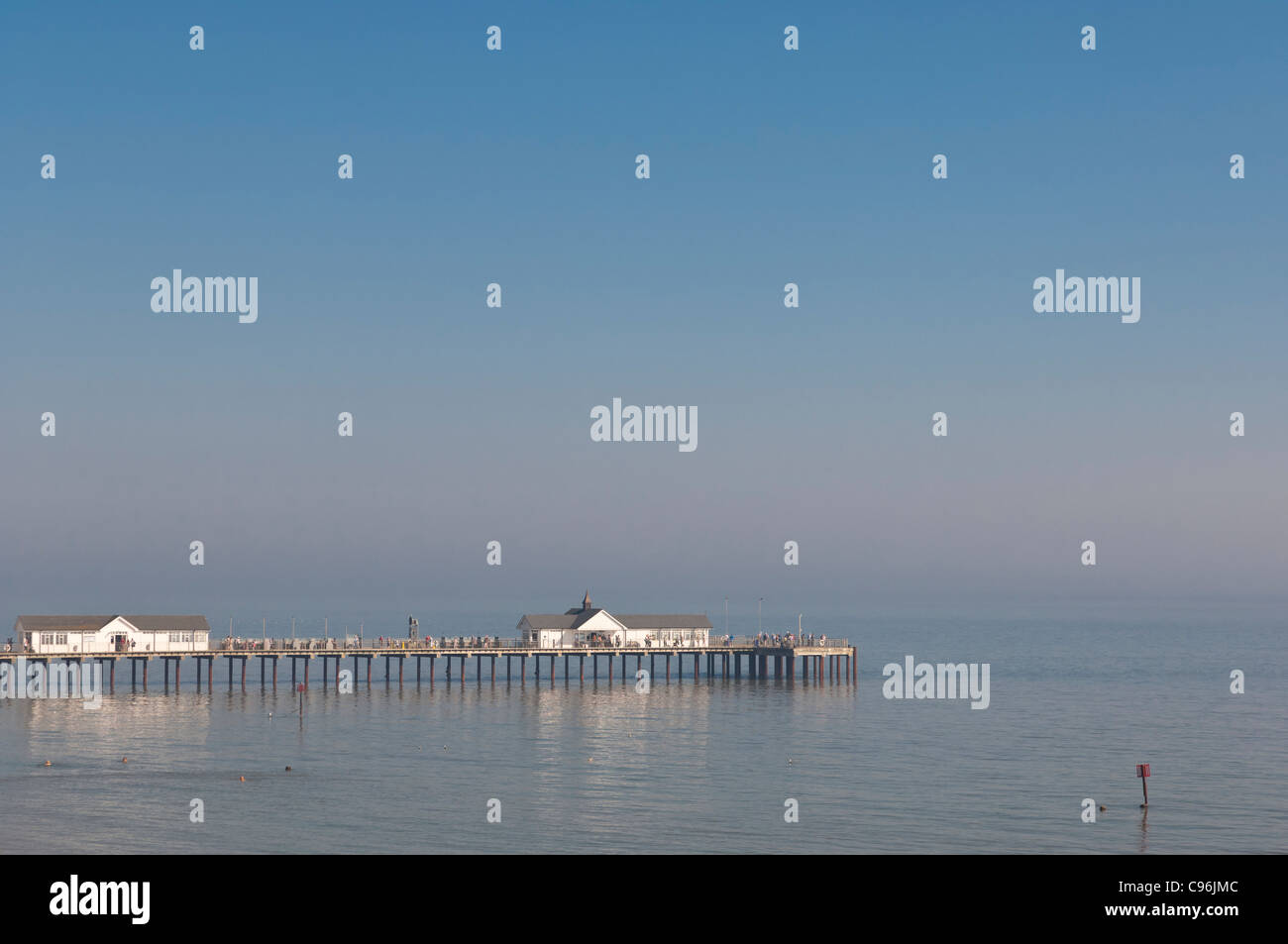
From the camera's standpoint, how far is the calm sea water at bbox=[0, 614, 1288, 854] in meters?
53.1

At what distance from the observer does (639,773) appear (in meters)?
70.2

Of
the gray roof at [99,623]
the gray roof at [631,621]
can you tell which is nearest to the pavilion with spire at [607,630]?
the gray roof at [631,621]

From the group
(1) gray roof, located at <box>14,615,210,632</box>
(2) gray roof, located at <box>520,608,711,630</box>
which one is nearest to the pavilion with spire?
(2) gray roof, located at <box>520,608,711,630</box>

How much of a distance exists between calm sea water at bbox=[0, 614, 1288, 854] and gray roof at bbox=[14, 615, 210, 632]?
641 cm

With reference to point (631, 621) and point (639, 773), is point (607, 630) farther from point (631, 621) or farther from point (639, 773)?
point (639, 773)

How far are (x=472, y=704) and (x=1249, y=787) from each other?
61.0 metres

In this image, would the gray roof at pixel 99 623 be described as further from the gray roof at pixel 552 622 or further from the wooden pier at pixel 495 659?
the gray roof at pixel 552 622

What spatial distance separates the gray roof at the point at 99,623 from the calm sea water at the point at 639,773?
6413 millimetres

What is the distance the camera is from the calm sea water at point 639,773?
53125 millimetres

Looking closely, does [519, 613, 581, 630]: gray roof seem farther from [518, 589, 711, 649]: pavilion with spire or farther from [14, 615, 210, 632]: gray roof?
[14, 615, 210, 632]: gray roof

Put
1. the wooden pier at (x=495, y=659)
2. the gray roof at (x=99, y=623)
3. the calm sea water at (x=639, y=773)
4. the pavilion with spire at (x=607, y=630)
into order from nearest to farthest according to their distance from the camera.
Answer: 1. the calm sea water at (x=639, y=773)
2. the gray roof at (x=99, y=623)
3. the wooden pier at (x=495, y=659)
4. the pavilion with spire at (x=607, y=630)

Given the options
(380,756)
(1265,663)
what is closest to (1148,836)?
(380,756)

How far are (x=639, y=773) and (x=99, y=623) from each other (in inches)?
2610
